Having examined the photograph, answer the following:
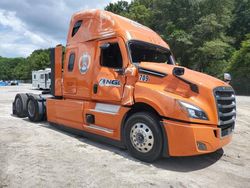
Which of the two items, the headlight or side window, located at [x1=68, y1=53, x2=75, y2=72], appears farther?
side window, located at [x1=68, y1=53, x2=75, y2=72]

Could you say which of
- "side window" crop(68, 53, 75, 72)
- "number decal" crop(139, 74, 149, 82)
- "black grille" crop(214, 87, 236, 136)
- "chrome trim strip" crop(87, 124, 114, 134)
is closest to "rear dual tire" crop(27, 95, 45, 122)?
"side window" crop(68, 53, 75, 72)

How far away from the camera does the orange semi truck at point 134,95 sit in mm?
5305

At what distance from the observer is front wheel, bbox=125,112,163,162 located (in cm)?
555

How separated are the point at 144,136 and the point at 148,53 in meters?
2.19

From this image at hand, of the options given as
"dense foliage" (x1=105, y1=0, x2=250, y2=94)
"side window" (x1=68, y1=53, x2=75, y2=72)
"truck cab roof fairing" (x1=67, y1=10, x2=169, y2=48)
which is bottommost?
"side window" (x1=68, y1=53, x2=75, y2=72)

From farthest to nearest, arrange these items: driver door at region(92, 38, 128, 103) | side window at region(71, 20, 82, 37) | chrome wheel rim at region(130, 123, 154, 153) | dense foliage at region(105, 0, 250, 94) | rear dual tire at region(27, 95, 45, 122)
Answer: dense foliage at region(105, 0, 250, 94), rear dual tire at region(27, 95, 45, 122), side window at region(71, 20, 82, 37), driver door at region(92, 38, 128, 103), chrome wheel rim at region(130, 123, 154, 153)

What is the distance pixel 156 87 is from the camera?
567 cm

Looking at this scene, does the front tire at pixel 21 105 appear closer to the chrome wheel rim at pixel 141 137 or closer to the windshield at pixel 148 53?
the windshield at pixel 148 53

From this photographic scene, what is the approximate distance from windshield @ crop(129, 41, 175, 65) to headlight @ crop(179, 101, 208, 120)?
1.67 meters

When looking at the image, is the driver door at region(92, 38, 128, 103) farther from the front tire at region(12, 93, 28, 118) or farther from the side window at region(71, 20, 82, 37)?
the front tire at region(12, 93, 28, 118)

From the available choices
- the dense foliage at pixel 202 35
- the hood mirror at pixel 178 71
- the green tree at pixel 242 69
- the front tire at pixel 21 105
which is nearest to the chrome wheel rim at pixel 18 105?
the front tire at pixel 21 105

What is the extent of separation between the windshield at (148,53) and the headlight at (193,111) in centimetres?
167

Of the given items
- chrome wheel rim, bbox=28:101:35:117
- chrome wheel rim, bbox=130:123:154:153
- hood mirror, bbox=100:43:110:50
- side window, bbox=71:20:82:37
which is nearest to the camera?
chrome wheel rim, bbox=130:123:154:153

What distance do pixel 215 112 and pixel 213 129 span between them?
1.03 ft
